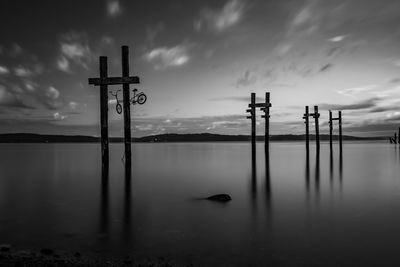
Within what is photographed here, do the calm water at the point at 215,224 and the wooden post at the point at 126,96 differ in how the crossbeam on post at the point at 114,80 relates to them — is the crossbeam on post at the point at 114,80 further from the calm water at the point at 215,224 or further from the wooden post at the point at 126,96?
the calm water at the point at 215,224

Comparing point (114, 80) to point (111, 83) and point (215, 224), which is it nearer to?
point (111, 83)

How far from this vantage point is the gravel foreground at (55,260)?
404 centimetres

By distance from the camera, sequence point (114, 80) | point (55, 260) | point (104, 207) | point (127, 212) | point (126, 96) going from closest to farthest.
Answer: point (55, 260), point (127, 212), point (104, 207), point (114, 80), point (126, 96)

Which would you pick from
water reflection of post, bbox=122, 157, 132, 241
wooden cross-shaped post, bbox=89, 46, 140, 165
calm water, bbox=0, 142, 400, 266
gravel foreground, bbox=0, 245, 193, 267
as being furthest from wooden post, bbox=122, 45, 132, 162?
gravel foreground, bbox=0, 245, 193, 267

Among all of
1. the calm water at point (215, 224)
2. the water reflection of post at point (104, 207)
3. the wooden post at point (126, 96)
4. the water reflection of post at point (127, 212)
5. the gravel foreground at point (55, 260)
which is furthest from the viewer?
the wooden post at point (126, 96)

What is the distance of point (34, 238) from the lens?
561 cm

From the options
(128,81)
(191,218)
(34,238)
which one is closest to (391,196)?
(191,218)

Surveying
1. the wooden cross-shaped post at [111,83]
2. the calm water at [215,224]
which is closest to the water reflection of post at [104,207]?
the calm water at [215,224]

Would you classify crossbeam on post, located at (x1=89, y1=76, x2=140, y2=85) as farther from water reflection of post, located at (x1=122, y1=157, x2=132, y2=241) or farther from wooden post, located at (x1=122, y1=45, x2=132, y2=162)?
water reflection of post, located at (x1=122, y1=157, x2=132, y2=241)

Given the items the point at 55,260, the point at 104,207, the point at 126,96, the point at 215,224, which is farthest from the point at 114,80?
the point at 55,260

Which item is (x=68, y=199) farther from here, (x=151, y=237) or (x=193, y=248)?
(x=193, y=248)

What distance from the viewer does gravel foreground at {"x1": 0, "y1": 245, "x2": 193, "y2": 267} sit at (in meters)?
4.04

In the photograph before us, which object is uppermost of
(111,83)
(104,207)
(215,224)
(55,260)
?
(111,83)

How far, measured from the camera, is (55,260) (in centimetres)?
430
